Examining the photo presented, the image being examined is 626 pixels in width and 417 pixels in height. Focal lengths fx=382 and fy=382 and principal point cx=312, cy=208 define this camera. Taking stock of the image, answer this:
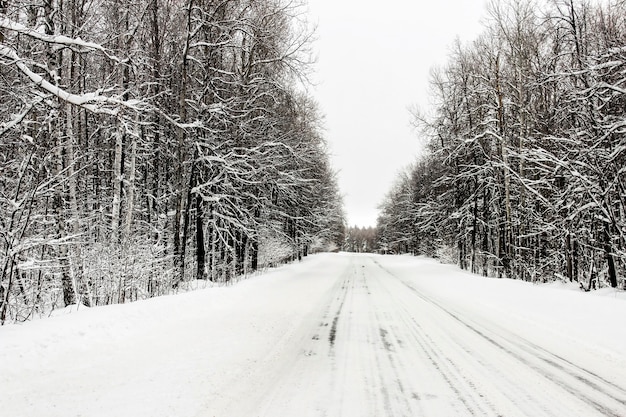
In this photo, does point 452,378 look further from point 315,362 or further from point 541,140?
point 541,140

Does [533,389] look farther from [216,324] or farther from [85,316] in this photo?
[85,316]

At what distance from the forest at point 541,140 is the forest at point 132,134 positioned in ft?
30.8

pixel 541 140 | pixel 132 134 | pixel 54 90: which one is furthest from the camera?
pixel 541 140

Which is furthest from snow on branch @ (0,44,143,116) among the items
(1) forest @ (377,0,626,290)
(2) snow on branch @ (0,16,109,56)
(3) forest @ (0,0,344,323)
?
(1) forest @ (377,0,626,290)

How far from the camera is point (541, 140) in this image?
39.8 feet

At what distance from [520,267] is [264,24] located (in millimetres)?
16579

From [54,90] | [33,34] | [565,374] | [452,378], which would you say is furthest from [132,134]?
[565,374]

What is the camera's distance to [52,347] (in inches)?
209

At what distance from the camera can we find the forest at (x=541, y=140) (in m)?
10.7

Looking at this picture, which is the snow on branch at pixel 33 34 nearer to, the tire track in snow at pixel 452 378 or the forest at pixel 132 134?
the forest at pixel 132 134

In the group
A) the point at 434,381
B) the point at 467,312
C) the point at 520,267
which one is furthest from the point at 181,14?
the point at 520,267

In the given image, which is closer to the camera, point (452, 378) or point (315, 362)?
point (452, 378)

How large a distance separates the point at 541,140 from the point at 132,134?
1179 cm

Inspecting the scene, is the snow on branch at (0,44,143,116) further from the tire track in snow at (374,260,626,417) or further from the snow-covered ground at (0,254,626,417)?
the tire track in snow at (374,260,626,417)
